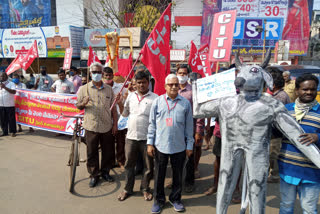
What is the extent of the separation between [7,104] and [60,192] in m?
4.01

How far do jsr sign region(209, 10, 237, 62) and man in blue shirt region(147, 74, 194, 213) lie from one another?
4.27 feet

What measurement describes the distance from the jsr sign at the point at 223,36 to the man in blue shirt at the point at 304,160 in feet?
5.31

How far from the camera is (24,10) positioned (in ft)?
75.4

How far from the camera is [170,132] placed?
2.67 meters

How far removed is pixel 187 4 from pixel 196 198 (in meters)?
21.0

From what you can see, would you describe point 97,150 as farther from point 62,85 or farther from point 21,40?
point 21,40

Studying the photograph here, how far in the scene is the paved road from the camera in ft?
9.69

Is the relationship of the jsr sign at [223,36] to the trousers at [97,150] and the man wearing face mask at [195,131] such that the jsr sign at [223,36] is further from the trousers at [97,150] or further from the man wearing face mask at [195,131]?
the trousers at [97,150]

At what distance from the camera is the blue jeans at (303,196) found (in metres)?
1.98

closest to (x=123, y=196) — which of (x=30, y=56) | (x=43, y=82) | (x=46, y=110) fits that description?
(x=46, y=110)

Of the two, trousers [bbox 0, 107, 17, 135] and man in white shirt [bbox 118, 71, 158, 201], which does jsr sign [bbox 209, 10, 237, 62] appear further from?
trousers [bbox 0, 107, 17, 135]

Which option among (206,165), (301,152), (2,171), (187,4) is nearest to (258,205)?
(301,152)

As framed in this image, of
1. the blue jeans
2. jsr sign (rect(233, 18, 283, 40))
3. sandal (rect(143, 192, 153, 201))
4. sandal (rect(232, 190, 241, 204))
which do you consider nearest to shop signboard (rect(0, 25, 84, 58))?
jsr sign (rect(233, 18, 283, 40))

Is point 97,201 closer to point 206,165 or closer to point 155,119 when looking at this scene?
point 155,119
